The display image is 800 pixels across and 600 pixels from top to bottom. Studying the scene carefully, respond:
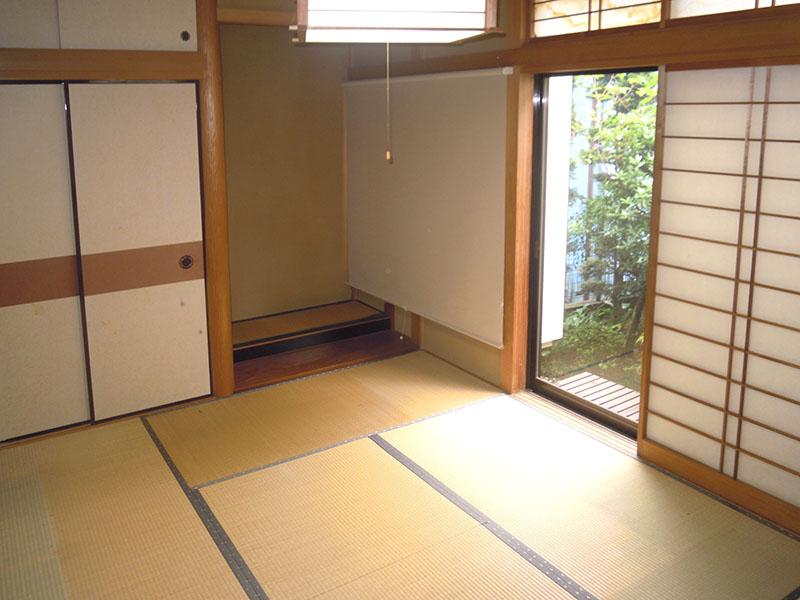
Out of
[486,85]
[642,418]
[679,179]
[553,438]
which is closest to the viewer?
[679,179]

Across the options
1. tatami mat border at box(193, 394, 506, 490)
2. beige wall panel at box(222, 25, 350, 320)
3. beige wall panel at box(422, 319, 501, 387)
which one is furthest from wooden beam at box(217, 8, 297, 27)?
tatami mat border at box(193, 394, 506, 490)

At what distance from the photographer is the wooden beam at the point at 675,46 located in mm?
2779

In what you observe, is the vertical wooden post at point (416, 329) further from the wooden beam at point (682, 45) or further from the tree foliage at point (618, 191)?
the wooden beam at point (682, 45)

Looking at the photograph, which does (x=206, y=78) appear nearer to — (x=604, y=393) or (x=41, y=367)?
(x=41, y=367)

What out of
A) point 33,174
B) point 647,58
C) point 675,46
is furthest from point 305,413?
point 675,46

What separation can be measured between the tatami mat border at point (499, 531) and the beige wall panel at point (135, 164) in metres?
1.72

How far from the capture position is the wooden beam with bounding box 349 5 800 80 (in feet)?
9.12

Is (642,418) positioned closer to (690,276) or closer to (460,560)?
(690,276)

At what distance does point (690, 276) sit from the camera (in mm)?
3328

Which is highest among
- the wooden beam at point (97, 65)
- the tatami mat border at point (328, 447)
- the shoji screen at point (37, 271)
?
the wooden beam at point (97, 65)

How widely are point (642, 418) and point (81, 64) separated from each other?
11.0 feet

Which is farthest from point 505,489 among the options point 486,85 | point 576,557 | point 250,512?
point 486,85

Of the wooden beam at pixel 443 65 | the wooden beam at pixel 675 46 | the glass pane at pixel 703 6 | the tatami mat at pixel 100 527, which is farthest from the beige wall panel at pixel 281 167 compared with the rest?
the glass pane at pixel 703 6

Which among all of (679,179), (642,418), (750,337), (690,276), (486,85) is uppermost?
(486,85)
